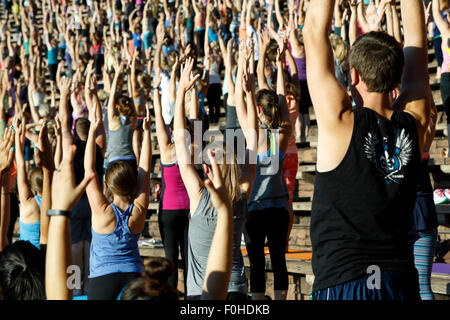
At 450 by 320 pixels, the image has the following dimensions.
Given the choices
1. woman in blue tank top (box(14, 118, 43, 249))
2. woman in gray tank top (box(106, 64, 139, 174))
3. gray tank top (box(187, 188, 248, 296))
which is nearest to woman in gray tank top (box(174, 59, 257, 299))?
gray tank top (box(187, 188, 248, 296))

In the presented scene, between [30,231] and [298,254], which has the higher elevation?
[30,231]

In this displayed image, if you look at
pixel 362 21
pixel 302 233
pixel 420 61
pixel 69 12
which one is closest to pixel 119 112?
pixel 302 233

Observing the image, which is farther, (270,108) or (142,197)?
(270,108)

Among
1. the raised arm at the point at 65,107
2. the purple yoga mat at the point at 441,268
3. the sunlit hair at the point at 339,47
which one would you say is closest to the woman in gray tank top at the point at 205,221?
the raised arm at the point at 65,107

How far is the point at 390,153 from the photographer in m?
2.42

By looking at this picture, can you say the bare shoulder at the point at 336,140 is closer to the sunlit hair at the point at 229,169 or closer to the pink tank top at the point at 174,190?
the sunlit hair at the point at 229,169

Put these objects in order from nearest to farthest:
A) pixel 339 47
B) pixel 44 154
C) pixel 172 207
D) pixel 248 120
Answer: pixel 44 154
pixel 248 120
pixel 172 207
pixel 339 47

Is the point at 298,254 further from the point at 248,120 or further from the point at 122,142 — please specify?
the point at 122,142

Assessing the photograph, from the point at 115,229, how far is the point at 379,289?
7.69 feet

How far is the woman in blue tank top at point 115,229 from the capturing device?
4.12m

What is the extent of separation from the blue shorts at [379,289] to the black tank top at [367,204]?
0.02m

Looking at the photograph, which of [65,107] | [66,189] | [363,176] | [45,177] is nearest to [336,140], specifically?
[363,176]

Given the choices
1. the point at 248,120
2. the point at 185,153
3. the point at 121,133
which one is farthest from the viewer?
the point at 121,133

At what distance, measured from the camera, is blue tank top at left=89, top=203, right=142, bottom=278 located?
4.16 m
